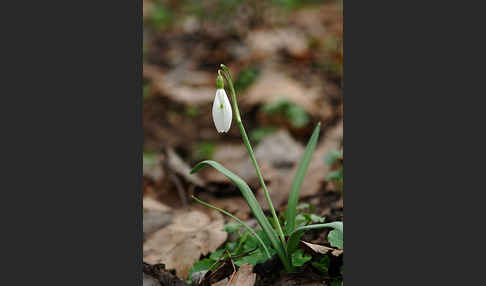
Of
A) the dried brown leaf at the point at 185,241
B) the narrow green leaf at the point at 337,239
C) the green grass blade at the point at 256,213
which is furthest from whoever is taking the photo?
the dried brown leaf at the point at 185,241

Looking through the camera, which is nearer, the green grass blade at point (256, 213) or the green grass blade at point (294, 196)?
the green grass blade at point (256, 213)

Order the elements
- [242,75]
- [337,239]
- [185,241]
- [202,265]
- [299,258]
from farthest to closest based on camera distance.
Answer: [242,75]
[185,241]
[202,265]
[299,258]
[337,239]

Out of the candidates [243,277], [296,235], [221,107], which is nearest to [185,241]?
[243,277]

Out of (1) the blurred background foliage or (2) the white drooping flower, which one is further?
(1) the blurred background foliage

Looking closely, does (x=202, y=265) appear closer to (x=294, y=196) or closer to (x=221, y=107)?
(x=294, y=196)

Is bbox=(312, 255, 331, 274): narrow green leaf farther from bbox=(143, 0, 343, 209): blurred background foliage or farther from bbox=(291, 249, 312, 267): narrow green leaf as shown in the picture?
bbox=(143, 0, 343, 209): blurred background foliage

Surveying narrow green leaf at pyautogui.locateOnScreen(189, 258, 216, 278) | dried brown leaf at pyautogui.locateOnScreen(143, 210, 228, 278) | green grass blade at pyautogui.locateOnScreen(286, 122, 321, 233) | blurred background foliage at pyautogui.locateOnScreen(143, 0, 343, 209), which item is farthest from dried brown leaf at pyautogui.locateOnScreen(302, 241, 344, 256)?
blurred background foliage at pyautogui.locateOnScreen(143, 0, 343, 209)

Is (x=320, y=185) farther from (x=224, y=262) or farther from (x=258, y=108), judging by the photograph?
(x=258, y=108)

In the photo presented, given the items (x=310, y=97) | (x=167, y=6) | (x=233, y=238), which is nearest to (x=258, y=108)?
(x=310, y=97)

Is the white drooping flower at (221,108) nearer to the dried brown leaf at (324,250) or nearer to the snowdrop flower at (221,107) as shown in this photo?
the snowdrop flower at (221,107)

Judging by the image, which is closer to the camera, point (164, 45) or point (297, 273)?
point (297, 273)

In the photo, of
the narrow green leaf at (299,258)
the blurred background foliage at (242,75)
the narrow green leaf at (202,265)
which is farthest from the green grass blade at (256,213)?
the blurred background foliage at (242,75)
